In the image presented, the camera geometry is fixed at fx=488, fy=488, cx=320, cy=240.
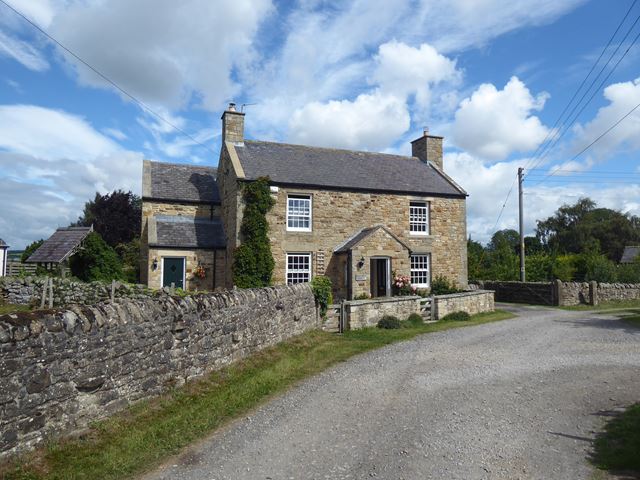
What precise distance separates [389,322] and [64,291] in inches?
476

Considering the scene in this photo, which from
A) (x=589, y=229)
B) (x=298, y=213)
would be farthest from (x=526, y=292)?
(x=589, y=229)

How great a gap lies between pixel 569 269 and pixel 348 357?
27180mm

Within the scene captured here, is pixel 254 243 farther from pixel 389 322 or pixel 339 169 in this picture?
pixel 389 322

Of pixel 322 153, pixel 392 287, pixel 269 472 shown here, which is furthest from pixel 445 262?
pixel 269 472

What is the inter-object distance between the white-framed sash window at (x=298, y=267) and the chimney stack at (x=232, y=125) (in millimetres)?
6625

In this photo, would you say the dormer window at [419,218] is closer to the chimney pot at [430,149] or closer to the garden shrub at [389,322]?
the chimney pot at [430,149]

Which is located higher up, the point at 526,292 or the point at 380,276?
the point at 380,276

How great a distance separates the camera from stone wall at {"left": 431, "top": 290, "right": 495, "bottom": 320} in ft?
60.4

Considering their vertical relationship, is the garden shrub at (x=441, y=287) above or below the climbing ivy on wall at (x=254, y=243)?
below

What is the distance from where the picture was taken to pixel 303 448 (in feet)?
19.6

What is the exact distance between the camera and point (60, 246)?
26.0 meters

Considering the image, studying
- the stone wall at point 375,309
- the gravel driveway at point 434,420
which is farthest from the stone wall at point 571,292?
the gravel driveway at point 434,420

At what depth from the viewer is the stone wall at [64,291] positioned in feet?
55.4

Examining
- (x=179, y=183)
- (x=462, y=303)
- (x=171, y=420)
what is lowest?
(x=171, y=420)
